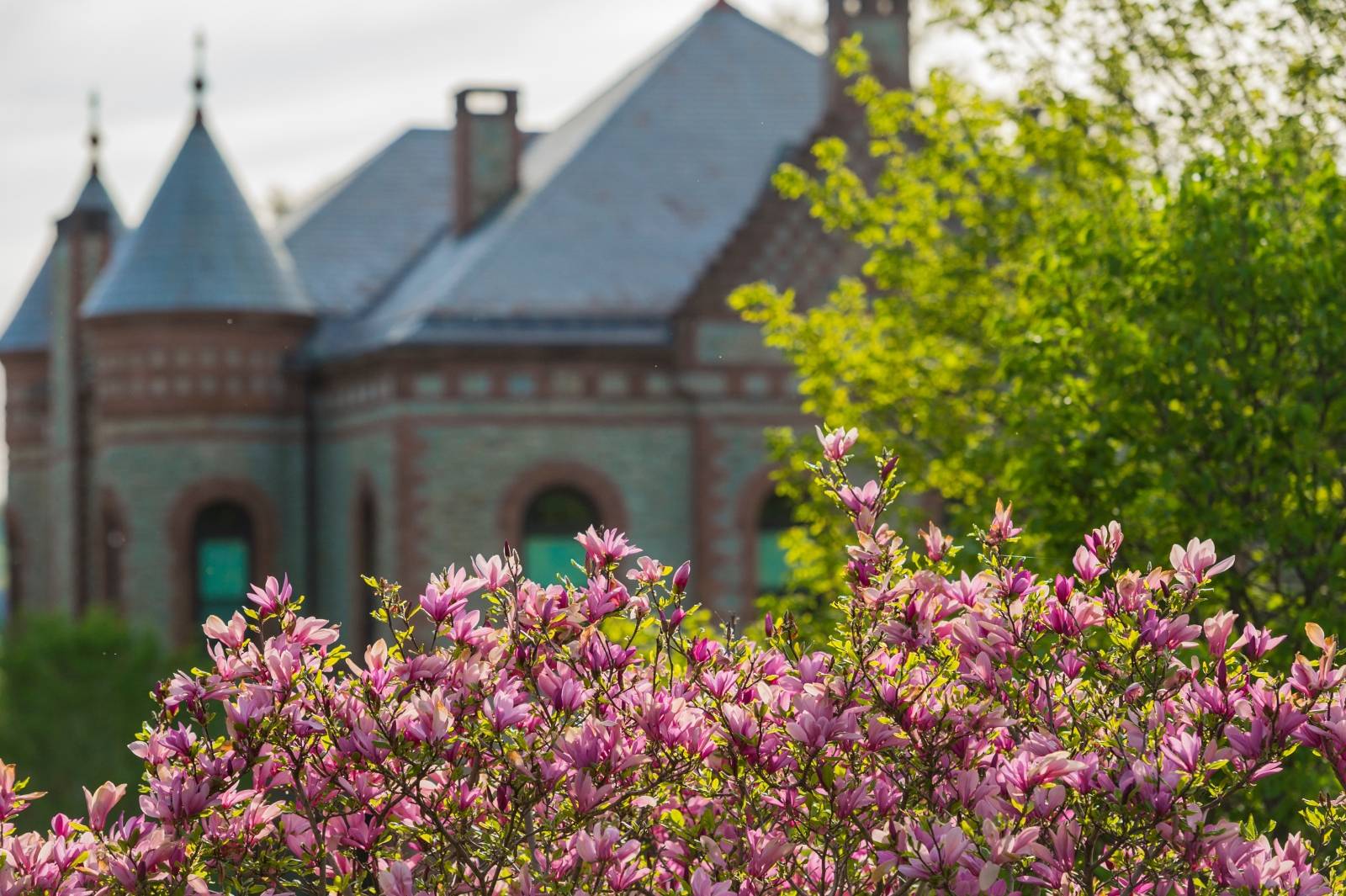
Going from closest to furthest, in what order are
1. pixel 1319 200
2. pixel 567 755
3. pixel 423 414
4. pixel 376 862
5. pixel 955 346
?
pixel 567 755, pixel 376 862, pixel 1319 200, pixel 955 346, pixel 423 414

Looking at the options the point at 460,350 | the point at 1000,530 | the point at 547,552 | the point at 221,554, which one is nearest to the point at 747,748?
the point at 1000,530

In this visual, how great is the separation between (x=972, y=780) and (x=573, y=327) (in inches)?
920

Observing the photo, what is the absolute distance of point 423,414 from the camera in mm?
29266

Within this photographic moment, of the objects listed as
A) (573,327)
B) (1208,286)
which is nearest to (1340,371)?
(1208,286)

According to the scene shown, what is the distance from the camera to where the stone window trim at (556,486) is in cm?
2917

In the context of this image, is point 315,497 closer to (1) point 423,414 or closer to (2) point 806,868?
(1) point 423,414

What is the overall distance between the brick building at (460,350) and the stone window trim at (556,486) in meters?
0.04

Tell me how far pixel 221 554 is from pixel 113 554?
3.56m

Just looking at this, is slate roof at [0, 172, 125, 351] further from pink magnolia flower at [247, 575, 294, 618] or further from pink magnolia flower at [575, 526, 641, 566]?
pink magnolia flower at [575, 526, 641, 566]

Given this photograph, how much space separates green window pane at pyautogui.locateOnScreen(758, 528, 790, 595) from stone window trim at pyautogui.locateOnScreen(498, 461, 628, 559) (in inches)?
85.0

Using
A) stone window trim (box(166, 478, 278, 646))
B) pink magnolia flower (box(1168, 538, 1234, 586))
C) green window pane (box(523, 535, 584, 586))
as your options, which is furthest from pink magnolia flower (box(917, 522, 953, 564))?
stone window trim (box(166, 478, 278, 646))

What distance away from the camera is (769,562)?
29.8 metres

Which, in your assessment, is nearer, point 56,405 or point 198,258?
point 198,258

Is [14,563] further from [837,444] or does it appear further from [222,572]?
[837,444]
